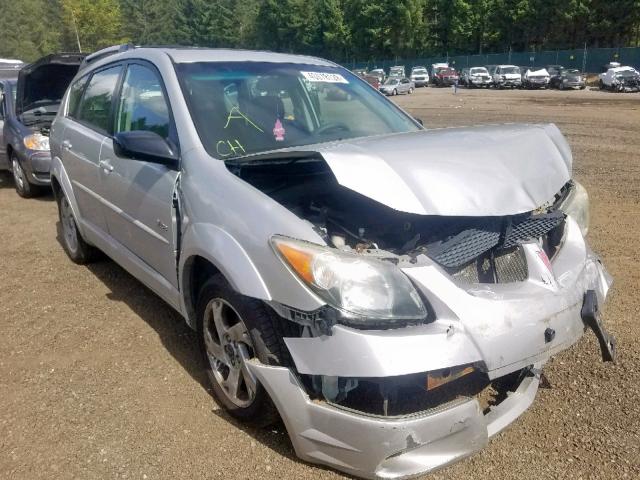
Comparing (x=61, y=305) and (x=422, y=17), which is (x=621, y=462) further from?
(x=422, y=17)

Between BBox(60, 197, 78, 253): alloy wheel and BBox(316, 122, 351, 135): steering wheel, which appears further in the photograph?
BBox(60, 197, 78, 253): alloy wheel

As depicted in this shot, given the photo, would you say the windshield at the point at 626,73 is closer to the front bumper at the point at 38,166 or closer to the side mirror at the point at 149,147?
the front bumper at the point at 38,166

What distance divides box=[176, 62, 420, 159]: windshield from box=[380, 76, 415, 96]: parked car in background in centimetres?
3890

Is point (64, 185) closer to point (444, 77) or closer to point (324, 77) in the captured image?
point (324, 77)

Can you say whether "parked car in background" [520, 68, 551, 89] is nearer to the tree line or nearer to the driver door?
the tree line

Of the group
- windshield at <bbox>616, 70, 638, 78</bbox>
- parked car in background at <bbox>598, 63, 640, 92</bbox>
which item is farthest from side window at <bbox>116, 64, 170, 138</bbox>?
windshield at <bbox>616, 70, 638, 78</bbox>

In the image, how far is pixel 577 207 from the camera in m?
3.26

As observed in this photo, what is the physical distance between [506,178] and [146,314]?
2823mm

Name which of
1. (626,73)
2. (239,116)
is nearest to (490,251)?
(239,116)

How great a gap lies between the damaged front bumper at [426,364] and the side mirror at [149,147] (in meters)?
1.30

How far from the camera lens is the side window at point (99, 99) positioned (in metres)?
4.20

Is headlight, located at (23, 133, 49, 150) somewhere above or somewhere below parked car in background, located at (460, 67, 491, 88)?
above

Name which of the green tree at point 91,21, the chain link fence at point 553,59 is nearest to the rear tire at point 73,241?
the chain link fence at point 553,59

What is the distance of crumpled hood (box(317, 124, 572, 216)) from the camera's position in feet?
7.80
